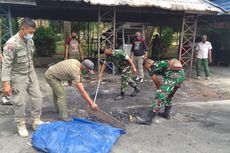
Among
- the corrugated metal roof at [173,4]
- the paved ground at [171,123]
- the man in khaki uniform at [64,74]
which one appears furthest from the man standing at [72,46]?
the man in khaki uniform at [64,74]

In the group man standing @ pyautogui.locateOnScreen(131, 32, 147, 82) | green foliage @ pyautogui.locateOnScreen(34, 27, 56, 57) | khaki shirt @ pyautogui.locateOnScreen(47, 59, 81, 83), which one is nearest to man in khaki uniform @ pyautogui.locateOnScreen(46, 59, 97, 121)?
khaki shirt @ pyautogui.locateOnScreen(47, 59, 81, 83)

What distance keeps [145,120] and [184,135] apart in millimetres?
885

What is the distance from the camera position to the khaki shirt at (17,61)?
4297 millimetres

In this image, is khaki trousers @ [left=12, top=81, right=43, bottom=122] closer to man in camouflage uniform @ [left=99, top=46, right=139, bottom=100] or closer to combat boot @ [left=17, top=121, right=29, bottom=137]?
combat boot @ [left=17, top=121, right=29, bottom=137]

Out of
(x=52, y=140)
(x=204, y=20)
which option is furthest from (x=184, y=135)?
(x=204, y=20)

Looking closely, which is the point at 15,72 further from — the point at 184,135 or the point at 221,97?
the point at 221,97

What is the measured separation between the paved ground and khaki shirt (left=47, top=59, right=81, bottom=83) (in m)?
1.11

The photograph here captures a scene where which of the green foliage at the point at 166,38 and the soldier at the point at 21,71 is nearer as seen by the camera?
the soldier at the point at 21,71

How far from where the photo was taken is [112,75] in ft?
34.8

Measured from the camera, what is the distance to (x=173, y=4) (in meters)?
9.44

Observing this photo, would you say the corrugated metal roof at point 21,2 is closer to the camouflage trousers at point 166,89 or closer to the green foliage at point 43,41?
the camouflage trousers at point 166,89

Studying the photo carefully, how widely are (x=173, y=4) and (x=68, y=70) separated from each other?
19.7 ft

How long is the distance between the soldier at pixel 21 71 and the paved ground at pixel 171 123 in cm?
50

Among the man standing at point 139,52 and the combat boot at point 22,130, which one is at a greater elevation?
the man standing at point 139,52
